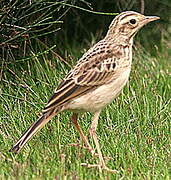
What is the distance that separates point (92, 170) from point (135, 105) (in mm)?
1411

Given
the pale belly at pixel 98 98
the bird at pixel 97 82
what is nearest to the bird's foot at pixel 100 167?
the bird at pixel 97 82

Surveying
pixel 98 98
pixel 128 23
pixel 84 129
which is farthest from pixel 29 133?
pixel 128 23

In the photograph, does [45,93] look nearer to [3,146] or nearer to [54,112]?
[3,146]

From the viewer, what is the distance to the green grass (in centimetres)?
399

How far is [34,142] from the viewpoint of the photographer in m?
4.55

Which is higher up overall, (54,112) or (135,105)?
(54,112)

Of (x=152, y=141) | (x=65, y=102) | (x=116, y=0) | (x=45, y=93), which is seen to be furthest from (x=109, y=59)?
(x=116, y=0)

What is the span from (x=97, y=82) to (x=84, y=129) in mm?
879

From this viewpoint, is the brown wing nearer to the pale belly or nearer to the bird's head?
the pale belly

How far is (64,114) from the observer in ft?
17.0

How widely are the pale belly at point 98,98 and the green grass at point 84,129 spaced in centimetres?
37

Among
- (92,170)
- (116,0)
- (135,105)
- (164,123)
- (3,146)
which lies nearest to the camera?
(92,170)

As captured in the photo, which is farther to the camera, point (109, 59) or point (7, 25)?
point (7, 25)

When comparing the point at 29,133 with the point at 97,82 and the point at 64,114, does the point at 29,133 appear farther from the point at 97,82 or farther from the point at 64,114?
the point at 64,114
